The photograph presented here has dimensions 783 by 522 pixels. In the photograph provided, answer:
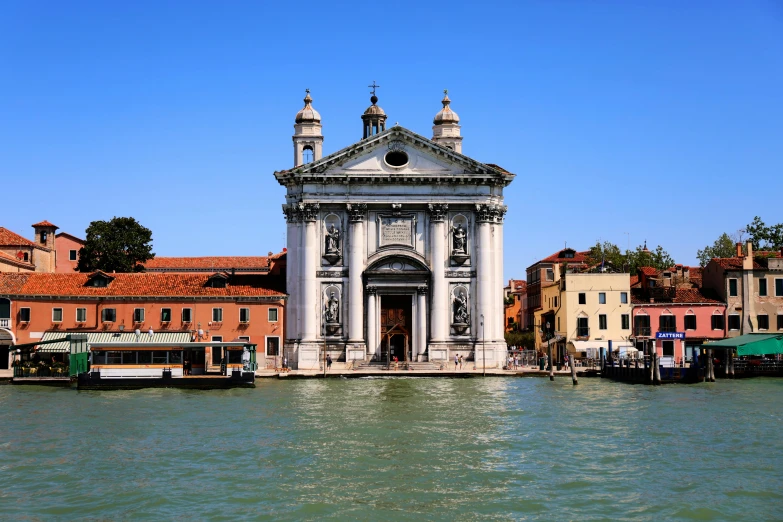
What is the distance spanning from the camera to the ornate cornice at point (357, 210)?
180 feet

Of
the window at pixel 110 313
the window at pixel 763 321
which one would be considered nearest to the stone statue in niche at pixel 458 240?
the window at pixel 763 321

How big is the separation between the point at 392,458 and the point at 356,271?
1272 inches

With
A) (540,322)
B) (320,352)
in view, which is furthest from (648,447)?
(540,322)

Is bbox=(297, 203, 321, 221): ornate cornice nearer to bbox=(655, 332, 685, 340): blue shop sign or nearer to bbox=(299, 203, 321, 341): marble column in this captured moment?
bbox=(299, 203, 321, 341): marble column

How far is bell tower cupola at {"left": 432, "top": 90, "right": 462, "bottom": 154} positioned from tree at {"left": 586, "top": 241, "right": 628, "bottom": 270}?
1730cm

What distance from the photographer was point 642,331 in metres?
59.6

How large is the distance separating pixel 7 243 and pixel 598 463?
190 feet

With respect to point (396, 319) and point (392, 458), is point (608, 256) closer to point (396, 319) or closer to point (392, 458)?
point (396, 319)

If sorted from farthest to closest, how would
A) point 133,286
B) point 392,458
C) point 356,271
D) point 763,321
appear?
1. point 763,321
2. point 356,271
3. point 133,286
4. point 392,458

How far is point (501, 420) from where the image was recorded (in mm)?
30406

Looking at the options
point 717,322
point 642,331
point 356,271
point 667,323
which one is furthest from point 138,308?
point 717,322

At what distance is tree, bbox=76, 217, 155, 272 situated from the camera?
73.5 m

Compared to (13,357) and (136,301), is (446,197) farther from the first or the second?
(13,357)

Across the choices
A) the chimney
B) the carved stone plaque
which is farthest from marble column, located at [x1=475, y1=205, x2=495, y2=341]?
the chimney
